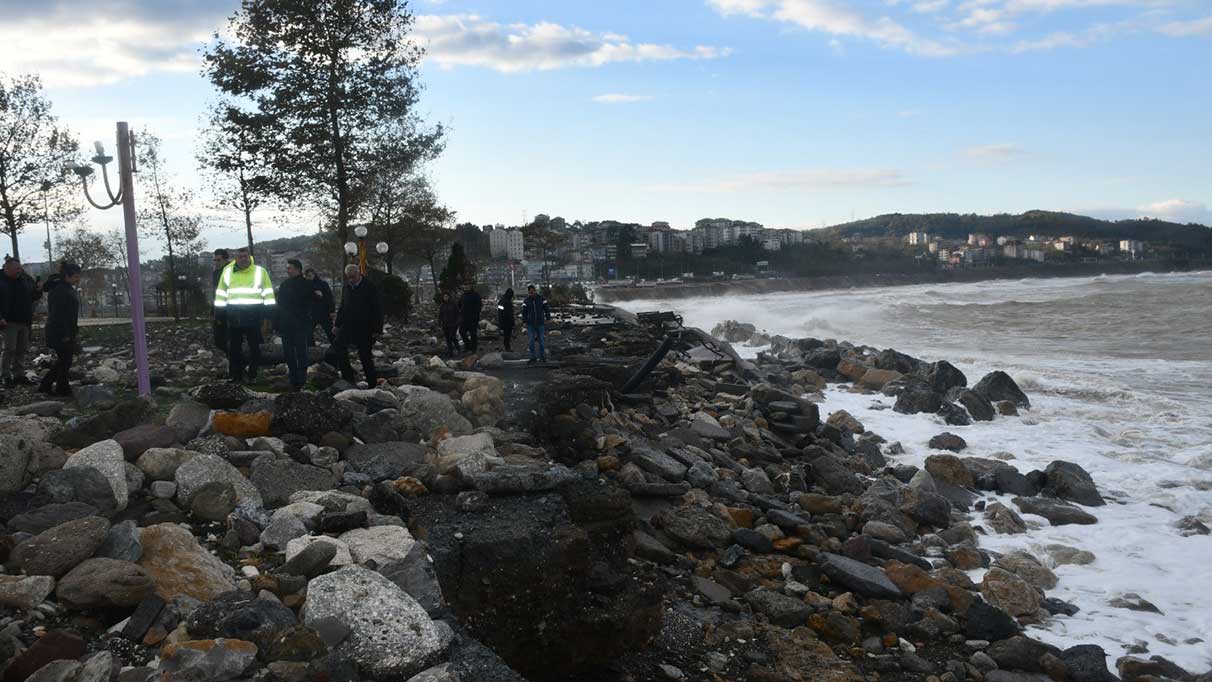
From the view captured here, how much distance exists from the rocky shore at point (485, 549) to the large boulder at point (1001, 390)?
18.3ft

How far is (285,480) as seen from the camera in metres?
5.80

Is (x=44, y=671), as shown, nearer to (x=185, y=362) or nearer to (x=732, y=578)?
(x=732, y=578)

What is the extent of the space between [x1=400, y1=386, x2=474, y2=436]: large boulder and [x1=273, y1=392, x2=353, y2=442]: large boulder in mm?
693

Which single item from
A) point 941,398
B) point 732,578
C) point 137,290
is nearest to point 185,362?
point 137,290

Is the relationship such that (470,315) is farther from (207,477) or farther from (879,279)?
(879,279)

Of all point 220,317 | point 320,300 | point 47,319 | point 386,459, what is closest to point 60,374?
point 47,319

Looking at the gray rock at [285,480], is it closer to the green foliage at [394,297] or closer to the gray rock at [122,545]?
the gray rock at [122,545]

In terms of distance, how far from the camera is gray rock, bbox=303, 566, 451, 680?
3.67 m

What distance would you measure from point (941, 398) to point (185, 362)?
43.9 ft

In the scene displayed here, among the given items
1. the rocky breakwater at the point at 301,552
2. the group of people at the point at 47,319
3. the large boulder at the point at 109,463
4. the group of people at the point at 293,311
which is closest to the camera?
the rocky breakwater at the point at 301,552

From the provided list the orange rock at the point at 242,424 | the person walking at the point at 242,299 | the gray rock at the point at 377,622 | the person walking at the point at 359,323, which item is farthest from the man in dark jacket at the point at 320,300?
the gray rock at the point at 377,622

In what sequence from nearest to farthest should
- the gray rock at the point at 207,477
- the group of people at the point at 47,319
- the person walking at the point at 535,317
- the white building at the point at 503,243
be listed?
the gray rock at the point at 207,477 < the group of people at the point at 47,319 < the person walking at the point at 535,317 < the white building at the point at 503,243

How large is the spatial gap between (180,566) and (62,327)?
7.09m

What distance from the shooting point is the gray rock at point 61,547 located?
4094 mm
